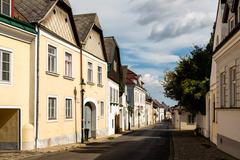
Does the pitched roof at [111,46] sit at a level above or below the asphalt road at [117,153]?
above

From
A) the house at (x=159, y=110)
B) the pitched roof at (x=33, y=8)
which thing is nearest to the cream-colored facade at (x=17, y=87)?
the pitched roof at (x=33, y=8)

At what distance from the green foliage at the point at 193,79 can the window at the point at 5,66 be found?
19.5 meters

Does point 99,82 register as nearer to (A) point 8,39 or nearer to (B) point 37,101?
(B) point 37,101

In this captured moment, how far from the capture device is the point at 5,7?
2094cm

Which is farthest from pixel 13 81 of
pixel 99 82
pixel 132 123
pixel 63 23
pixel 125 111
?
pixel 132 123

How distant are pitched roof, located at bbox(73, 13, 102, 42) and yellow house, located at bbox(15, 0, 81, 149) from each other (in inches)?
115

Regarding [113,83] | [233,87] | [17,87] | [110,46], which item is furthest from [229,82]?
[110,46]

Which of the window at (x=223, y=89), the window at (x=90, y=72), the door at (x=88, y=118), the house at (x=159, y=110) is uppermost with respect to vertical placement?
the window at (x=90, y=72)

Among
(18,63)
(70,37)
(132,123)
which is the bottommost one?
(132,123)

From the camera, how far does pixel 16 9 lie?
23.1 m

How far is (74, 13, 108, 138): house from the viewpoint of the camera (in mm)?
33125

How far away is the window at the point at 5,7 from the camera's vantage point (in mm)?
20470

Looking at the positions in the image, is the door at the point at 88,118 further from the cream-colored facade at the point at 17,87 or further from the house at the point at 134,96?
the house at the point at 134,96

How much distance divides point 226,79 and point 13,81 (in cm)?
1020
